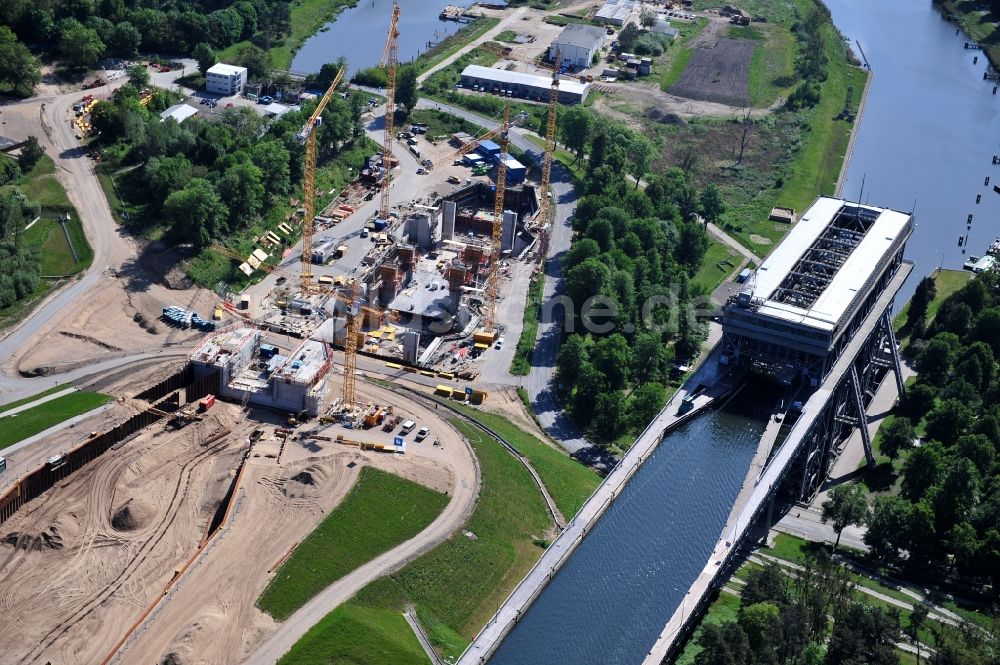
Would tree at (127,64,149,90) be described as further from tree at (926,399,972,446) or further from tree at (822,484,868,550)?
tree at (926,399,972,446)

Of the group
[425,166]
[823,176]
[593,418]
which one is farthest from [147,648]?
[823,176]

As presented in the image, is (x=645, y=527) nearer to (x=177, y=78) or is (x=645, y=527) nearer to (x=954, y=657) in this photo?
(x=954, y=657)

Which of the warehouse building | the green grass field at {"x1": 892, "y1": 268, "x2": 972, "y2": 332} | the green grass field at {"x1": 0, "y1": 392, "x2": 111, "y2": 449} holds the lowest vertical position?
the green grass field at {"x1": 892, "y1": 268, "x2": 972, "y2": 332}

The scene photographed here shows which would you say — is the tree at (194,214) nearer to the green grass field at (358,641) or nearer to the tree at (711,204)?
the green grass field at (358,641)

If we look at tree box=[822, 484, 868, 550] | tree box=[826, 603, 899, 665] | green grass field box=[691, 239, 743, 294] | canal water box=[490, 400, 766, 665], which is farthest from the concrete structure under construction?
green grass field box=[691, 239, 743, 294]

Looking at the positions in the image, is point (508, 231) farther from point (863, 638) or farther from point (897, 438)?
point (863, 638)

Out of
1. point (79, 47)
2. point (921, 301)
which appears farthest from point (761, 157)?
point (79, 47)
